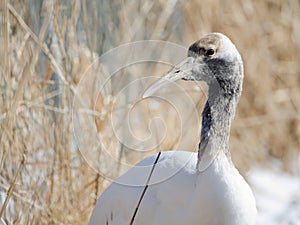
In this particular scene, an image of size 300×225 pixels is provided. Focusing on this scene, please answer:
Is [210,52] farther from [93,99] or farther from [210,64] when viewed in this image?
[93,99]

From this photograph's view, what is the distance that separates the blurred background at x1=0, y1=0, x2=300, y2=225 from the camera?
3402 mm

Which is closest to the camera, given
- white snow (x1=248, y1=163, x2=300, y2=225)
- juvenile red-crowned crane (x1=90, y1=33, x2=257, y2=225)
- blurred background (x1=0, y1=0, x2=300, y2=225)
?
juvenile red-crowned crane (x1=90, y1=33, x2=257, y2=225)

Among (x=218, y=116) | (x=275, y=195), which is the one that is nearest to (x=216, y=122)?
(x=218, y=116)

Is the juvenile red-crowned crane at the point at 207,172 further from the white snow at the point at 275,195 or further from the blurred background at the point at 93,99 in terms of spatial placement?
the white snow at the point at 275,195

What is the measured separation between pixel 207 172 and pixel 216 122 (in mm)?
189

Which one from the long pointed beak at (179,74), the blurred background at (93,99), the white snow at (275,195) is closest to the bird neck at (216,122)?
the long pointed beak at (179,74)

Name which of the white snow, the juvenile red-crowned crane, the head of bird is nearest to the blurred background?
the white snow

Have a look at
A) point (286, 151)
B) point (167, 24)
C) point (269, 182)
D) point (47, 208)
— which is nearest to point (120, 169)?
point (47, 208)

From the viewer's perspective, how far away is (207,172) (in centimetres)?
267

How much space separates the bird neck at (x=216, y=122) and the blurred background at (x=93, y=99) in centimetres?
61

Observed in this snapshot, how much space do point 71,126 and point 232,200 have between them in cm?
118

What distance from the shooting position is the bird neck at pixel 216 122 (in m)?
2.71

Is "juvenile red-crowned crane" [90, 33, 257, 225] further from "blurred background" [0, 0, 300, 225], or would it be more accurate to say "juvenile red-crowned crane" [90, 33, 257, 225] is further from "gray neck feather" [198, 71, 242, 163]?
"blurred background" [0, 0, 300, 225]

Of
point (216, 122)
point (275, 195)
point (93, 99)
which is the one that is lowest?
point (275, 195)
